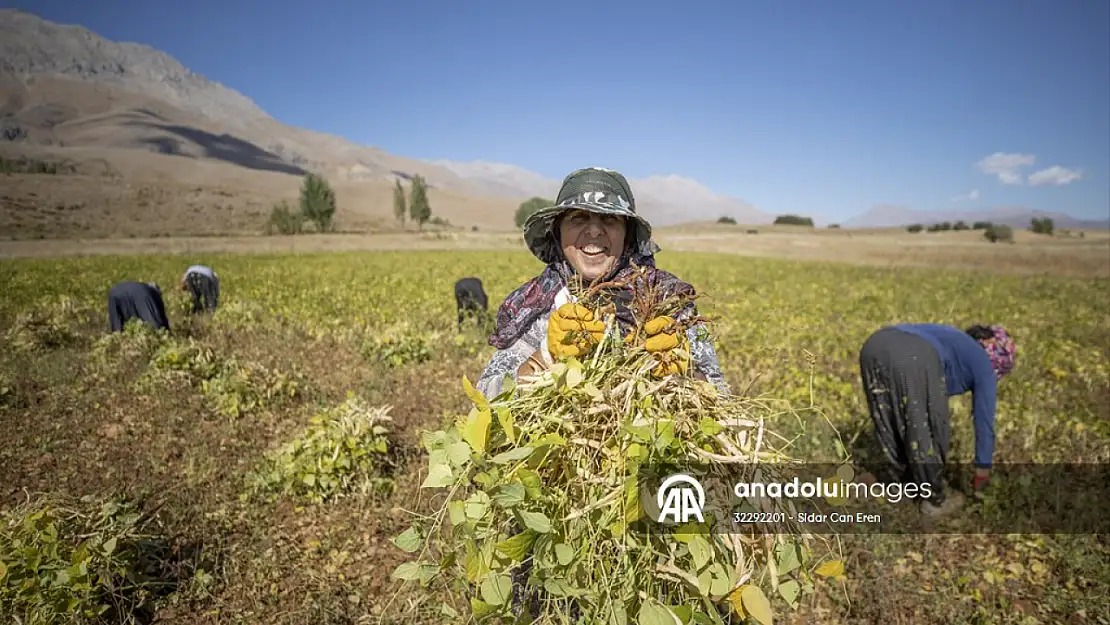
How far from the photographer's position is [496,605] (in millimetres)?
1167

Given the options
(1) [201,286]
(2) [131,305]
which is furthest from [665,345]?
(1) [201,286]

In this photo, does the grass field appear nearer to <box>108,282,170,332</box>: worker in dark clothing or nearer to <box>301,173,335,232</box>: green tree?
<box>108,282,170,332</box>: worker in dark clothing

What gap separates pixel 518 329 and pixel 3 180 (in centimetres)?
3987

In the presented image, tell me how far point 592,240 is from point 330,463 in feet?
9.85

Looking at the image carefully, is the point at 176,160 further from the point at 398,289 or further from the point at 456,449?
the point at 456,449

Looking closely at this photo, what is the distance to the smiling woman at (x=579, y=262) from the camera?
6.93ft

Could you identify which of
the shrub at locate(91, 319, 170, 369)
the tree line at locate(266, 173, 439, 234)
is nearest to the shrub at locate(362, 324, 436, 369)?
the shrub at locate(91, 319, 170, 369)

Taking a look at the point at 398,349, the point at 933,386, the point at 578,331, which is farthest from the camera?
the point at 398,349

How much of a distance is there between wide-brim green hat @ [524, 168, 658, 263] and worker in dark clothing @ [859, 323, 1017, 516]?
2.65 metres

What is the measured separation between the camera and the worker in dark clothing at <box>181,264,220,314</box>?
30.1 ft

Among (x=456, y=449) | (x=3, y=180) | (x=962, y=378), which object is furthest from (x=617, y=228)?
(x=3, y=180)

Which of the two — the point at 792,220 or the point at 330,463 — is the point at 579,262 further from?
the point at 792,220

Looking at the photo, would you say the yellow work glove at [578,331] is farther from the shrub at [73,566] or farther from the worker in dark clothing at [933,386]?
the worker in dark clothing at [933,386]

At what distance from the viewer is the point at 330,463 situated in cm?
400
